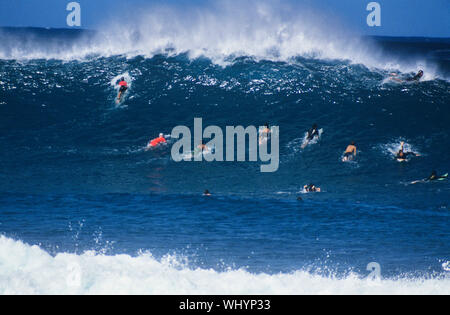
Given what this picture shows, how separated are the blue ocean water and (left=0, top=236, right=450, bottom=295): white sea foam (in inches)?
1.3

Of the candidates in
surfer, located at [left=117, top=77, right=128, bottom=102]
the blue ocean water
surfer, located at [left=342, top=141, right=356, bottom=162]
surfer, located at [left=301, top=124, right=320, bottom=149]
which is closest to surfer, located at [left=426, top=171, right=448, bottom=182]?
the blue ocean water

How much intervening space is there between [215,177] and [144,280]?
8.30 meters

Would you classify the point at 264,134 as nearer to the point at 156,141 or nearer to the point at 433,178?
the point at 156,141

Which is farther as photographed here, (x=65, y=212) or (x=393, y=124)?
(x=393, y=124)

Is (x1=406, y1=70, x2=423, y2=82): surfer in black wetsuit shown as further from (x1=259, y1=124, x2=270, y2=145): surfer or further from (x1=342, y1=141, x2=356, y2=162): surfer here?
(x1=259, y1=124, x2=270, y2=145): surfer

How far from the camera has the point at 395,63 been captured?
26.1 meters

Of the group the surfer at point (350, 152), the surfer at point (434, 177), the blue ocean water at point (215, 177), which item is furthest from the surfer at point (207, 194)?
the surfer at point (434, 177)

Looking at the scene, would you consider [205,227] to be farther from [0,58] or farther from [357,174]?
[0,58]

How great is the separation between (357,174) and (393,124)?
199 inches

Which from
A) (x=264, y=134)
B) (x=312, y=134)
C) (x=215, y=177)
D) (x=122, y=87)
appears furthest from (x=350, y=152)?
(x=122, y=87)

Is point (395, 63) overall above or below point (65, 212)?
above

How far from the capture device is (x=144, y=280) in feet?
26.8

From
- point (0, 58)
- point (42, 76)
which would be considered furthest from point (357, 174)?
point (0, 58)
